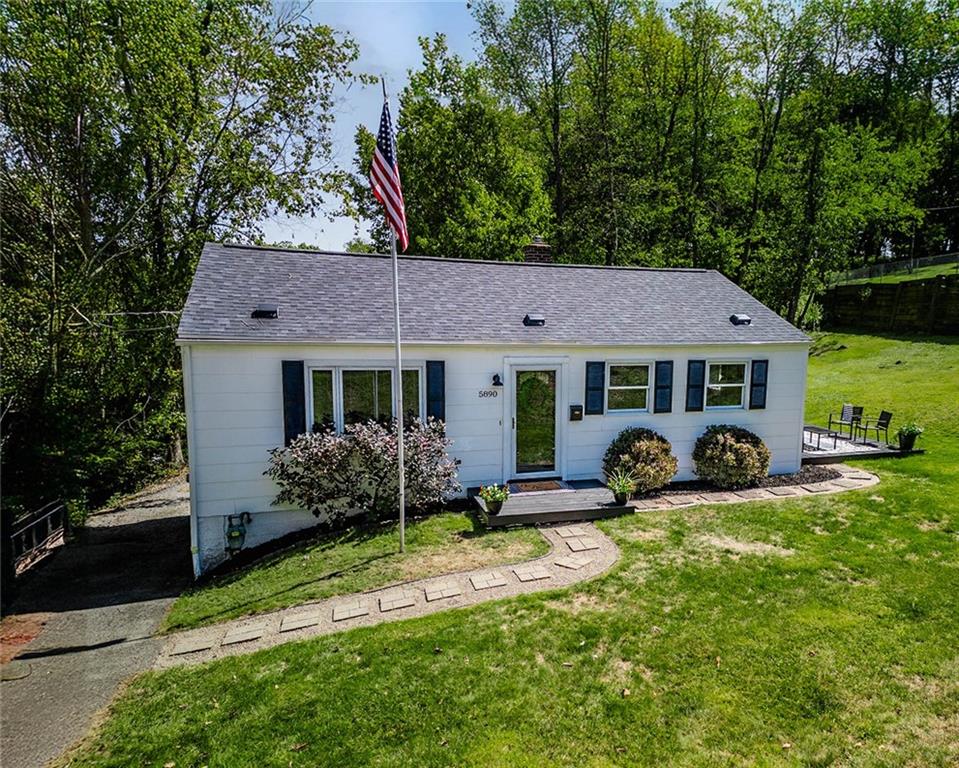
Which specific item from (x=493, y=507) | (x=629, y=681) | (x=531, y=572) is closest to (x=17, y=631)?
(x=493, y=507)

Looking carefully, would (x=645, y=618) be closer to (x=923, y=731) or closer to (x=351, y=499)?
(x=923, y=731)

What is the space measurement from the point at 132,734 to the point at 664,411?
10067mm

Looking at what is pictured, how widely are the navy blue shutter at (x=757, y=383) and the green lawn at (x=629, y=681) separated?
4336 millimetres

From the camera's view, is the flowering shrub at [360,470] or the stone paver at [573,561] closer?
the stone paver at [573,561]

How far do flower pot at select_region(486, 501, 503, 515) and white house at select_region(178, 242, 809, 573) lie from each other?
1.38m

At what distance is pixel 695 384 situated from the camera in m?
11.1

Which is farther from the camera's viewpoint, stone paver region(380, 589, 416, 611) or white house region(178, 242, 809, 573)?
white house region(178, 242, 809, 573)

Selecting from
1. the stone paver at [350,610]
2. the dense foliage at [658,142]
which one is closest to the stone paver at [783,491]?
the stone paver at [350,610]

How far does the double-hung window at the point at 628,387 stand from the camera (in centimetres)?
1080

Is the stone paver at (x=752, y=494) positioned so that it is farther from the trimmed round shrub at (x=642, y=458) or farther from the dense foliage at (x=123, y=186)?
the dense foliage at (x=123, y=186)

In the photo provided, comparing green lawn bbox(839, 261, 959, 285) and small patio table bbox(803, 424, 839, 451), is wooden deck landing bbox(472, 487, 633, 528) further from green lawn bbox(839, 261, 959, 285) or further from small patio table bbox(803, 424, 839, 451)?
green lawn bbox(839, 261, 959, 285)

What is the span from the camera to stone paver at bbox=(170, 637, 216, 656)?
19.7 ft

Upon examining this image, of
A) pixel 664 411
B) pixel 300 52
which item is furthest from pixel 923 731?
pixel 300 52

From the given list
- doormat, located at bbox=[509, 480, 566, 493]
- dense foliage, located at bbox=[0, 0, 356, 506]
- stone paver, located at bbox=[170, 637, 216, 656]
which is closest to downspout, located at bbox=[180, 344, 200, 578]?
stone paver, located at bbox=[170, 637, 216, 656]
